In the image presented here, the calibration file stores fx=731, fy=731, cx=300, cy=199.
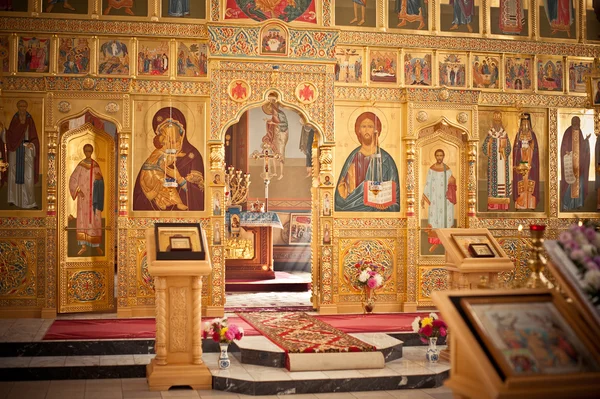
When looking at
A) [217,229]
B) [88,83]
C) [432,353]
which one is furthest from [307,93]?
[432,353]

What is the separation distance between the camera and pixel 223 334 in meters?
8.71

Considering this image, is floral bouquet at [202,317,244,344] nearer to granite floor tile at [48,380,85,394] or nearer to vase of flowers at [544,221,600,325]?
granite floor tile at [48,380,85,394]

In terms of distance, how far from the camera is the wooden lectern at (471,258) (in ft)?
30.3

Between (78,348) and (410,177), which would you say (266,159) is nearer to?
(410,177)

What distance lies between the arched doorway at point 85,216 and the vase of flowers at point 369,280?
14.0ft

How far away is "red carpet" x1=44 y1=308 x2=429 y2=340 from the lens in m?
10.3

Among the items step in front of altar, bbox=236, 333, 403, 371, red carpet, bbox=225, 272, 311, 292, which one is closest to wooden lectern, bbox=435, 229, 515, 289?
step in front of altar, bbox=236, 333, 403, 371

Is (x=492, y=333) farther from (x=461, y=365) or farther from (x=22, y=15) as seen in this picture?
(x=22, y=15)

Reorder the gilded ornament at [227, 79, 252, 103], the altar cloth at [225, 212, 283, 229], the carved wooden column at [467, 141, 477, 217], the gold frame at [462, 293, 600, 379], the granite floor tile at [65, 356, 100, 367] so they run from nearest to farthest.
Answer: the gold frame at [462, 293, 600, 379], the granite floor tile at [65, 356, 100, 367], the gilded ornament at [227, 79, 252, 103], the carved wooden column at [467, 141, 477, 217], the altar cloth at [225, 212, 283, 229]

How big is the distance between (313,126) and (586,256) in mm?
8527

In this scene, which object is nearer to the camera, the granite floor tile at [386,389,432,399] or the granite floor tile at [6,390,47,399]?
the granite floor tile at [6,390,47,399]

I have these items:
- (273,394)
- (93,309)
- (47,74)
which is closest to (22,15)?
(47,74)

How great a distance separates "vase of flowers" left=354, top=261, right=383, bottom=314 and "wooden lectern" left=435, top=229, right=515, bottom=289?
2.31 m

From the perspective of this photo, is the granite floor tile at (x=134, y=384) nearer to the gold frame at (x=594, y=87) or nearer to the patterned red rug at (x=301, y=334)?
the patterned red rug at (x=301, y=334)
